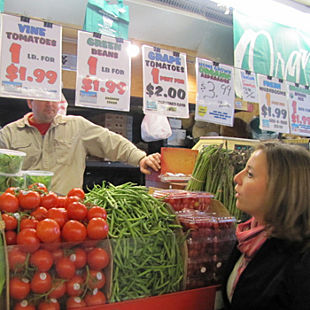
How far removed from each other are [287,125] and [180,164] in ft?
3.29

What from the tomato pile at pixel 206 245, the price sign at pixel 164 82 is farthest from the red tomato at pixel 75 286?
the price sign at pixel 164 82

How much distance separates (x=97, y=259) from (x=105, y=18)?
8.27 ft

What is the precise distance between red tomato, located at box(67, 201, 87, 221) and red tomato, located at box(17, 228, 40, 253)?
0.18 m

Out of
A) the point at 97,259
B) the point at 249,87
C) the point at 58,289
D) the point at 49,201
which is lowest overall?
the point at 58,289

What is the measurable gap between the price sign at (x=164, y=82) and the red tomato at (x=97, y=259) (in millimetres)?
970

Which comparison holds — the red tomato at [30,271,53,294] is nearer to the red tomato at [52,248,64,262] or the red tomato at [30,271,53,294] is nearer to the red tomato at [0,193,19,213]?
the red tomato at [52,248,64,262]

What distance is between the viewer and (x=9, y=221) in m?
1.41

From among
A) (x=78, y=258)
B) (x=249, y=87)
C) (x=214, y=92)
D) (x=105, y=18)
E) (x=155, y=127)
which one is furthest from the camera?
(x=155, y=127)

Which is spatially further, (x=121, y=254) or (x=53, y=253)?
(x=121, y=254)

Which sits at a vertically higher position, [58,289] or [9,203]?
[9,203]

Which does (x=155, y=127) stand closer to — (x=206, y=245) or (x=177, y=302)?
(x=206, y=245)

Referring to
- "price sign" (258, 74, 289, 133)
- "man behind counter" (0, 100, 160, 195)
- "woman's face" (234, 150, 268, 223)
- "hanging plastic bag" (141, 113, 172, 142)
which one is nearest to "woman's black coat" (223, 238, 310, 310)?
"woman's face" (234, 150, 268, 223)

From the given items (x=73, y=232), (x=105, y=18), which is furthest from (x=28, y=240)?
(x=105, y=18)

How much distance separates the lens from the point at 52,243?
1.37 meters
